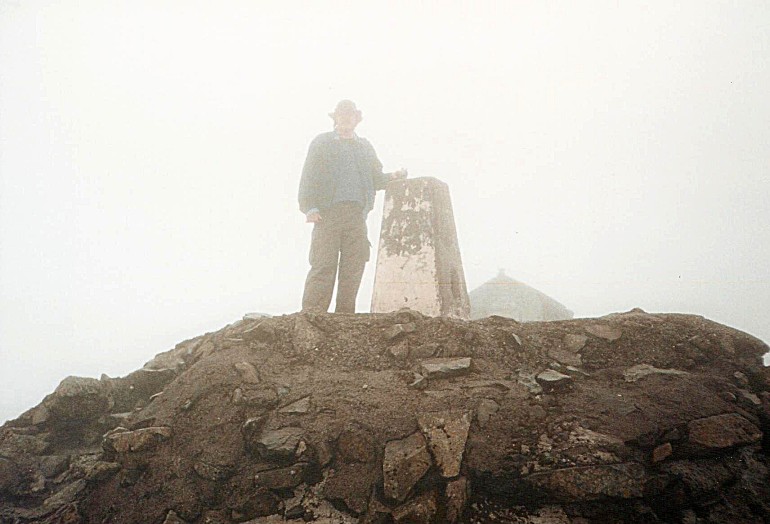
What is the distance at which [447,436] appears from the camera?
103 inches

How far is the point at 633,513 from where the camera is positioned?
7.38ft

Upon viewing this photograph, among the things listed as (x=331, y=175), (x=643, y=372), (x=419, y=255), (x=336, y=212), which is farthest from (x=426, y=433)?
(x=331, y=175)

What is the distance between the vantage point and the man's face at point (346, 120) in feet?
16.9

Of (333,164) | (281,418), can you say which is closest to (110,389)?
(281,418)

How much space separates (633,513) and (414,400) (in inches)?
57.3

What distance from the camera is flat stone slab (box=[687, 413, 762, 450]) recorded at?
252 centimetres

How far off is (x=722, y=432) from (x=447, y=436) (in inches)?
71.0

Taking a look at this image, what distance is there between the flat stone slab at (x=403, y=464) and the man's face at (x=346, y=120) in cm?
400

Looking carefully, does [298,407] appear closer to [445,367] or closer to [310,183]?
[445,367]

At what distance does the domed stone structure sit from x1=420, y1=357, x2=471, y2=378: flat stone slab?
12.1 metres

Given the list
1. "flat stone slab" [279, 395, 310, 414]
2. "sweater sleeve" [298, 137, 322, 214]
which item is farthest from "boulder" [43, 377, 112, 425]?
"sweater sleeve" [298, 137, 322, 214]

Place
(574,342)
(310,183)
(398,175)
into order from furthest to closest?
(398,175) < (310,183) < (574,342)

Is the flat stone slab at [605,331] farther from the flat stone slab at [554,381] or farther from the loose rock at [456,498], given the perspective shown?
the loose rock at [456,498]

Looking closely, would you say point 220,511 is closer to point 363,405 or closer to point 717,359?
point 363,405
